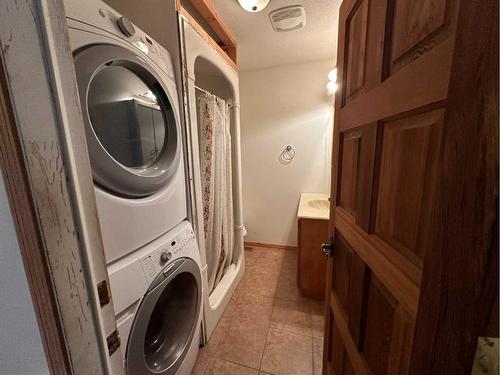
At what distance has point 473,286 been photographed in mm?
284

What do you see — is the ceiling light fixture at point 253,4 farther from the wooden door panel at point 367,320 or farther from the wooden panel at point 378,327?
the wooden panel at point 378,327

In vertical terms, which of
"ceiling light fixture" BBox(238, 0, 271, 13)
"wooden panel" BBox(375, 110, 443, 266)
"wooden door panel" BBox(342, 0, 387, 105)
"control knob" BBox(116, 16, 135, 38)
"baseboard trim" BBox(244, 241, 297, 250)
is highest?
"ceiling light fixture" BBox(238, 0, 271, 13)

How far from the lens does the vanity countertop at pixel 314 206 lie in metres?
1.70

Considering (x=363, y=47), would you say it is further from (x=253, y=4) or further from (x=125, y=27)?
(x=253, y=4)

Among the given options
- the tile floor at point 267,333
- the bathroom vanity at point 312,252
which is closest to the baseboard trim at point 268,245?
the tile floor at point 267,333

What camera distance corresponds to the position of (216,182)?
1567 mm

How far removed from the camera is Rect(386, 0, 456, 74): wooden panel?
1.14ft

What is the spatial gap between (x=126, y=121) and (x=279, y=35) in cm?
154

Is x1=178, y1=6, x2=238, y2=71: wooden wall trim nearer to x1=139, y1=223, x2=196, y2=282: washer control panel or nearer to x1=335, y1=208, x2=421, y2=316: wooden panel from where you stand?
x1=139, y1=223, x2=196, y2=282: washer control panel

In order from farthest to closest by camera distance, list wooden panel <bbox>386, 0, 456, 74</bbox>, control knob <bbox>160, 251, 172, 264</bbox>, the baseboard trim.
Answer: the baseboard trim → control knob <bbox>160, 251, 172, 264</bbox> → wooden panel <bbox>386, 0, 456, 74</bbox>

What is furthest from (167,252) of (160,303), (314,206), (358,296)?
(314,206)

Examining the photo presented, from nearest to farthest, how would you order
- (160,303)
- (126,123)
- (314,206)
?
(126,123) → (160,303) → (314,206)

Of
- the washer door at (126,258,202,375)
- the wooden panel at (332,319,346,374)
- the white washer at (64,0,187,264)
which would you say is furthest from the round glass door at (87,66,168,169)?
the wooden panel at (332,319,346,374)

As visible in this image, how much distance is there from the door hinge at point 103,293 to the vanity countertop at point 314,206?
4.72 ft
